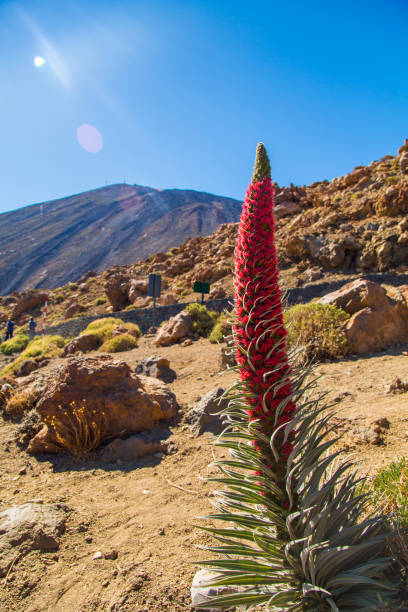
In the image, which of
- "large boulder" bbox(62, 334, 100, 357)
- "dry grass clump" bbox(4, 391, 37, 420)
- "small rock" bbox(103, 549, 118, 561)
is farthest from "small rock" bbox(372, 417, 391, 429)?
"large boulder" bbox(62, 334, 100, 357)

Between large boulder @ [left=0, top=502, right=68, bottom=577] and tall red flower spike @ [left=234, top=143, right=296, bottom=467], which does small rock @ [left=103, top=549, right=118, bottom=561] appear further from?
tall red flower spike @ [left=234, top=143, right=296, bottom=467]

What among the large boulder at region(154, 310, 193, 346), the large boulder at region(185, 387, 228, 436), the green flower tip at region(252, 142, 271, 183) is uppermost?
the green flower tip at region(252, 142, 271, 183)

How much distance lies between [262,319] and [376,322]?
18.1ft

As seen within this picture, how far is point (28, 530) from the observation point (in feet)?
8.45

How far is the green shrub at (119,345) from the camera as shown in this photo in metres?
11.6

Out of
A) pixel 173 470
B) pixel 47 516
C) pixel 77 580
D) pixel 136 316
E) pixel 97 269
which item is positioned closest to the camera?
pixel 77 580

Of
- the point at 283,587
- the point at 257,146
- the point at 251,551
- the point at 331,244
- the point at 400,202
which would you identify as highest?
the point at 400,202

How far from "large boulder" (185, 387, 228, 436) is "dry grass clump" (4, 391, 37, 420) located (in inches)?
111

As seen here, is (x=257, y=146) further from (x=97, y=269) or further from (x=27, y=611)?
(x=97, y=269)

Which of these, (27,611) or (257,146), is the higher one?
(257,146)

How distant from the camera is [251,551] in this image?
1.42m

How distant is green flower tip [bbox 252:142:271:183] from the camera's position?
1392mm

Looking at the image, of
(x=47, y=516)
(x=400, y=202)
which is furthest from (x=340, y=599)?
(x=400, y=202)

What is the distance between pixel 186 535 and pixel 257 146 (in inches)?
106
